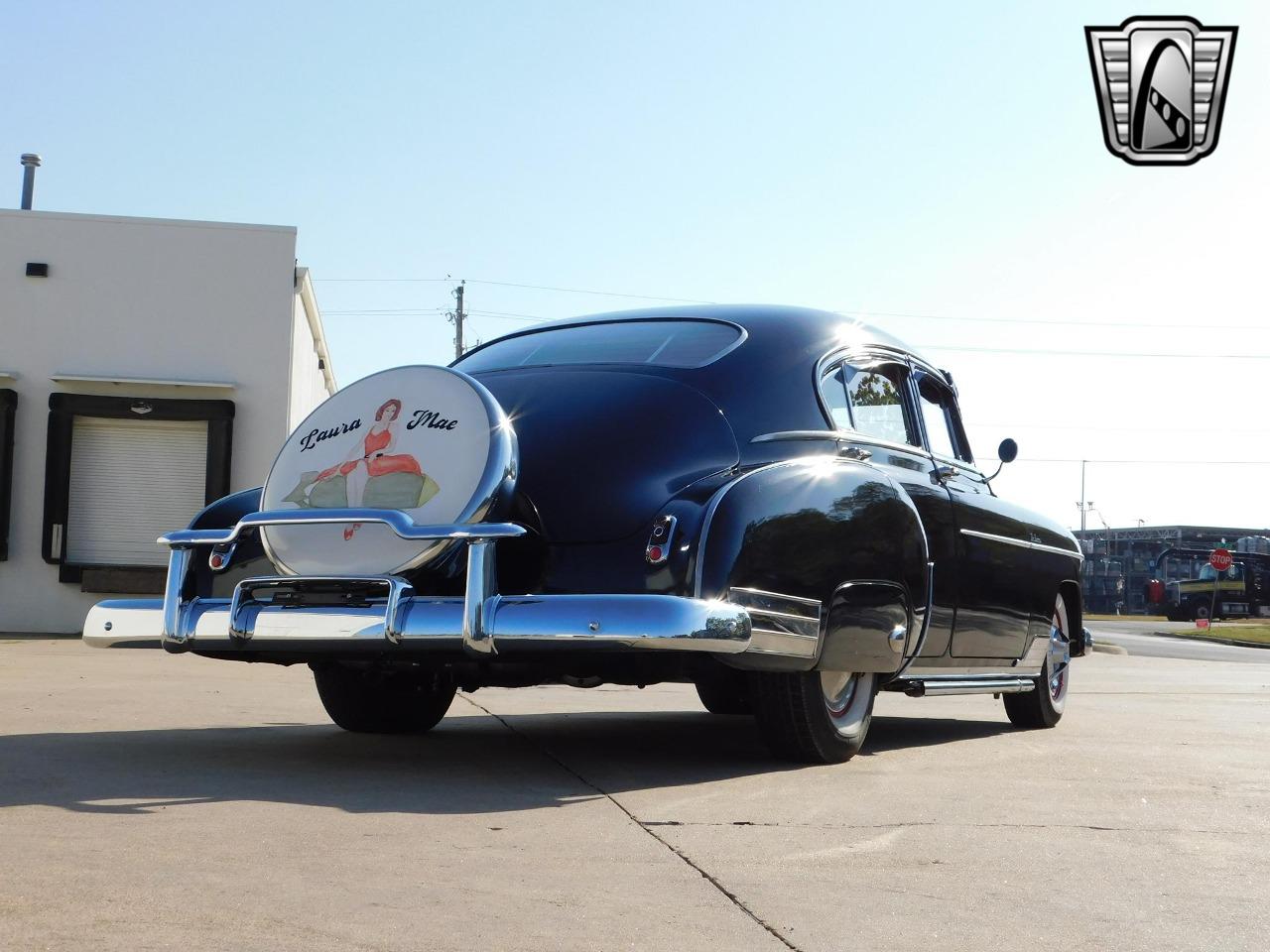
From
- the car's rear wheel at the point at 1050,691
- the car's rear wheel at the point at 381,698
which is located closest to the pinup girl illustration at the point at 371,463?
the car's rear wheel at the point at 381,698

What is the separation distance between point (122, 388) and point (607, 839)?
15.7 m

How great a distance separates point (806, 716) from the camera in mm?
5055

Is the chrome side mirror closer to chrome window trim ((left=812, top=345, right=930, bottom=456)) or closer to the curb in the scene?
chrome window trim ((left=812, top=345, right=930, bottom=456))

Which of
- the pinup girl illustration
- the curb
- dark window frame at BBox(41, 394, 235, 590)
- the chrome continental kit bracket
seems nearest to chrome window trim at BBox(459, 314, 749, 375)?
the pinup girl illustration

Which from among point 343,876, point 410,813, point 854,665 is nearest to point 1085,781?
point 854,665

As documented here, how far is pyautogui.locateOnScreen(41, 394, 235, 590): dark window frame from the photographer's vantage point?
57.7 feet

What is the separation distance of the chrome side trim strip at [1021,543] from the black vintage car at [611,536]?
320 mm

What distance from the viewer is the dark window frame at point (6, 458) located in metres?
17.4

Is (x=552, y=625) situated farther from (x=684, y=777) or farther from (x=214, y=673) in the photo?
(x=214, y=673)

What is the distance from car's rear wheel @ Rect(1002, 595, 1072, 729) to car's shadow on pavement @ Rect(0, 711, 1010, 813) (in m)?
0.58

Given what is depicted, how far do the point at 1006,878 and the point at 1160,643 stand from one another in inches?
960

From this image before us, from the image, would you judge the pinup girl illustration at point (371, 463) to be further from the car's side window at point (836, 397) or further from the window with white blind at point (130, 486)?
the window with white blind at point (130, 486)

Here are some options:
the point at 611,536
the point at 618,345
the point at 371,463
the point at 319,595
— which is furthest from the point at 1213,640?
the point at 319,595

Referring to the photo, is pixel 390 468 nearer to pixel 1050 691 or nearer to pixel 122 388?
pixel 1050 691
